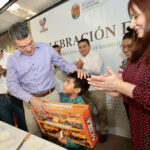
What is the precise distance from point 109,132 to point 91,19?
2.08m

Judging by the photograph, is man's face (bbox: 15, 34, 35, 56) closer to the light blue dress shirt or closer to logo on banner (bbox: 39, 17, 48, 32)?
the light blue dress shirt

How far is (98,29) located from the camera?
2178mm

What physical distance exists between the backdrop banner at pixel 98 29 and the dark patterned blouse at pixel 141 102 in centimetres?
133

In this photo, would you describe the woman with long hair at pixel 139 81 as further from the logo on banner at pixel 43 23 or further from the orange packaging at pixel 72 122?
the logo on banner at pixel 43 23

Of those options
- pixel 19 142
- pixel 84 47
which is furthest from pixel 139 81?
pixel 84 47

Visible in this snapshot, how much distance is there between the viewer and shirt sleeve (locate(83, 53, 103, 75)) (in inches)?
83.0

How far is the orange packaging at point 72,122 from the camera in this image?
2.54 feet

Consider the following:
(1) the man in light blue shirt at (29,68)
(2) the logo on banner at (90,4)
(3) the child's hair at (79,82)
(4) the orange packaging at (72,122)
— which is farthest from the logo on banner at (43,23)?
(4) the orange packaging at (72,122)

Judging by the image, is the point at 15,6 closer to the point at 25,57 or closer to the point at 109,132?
the point at 25,57

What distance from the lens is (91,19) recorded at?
223 centimetres

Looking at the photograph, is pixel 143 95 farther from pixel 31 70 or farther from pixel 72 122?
pixel 31 70

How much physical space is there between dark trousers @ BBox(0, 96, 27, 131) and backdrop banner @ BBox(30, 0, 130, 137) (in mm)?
1359

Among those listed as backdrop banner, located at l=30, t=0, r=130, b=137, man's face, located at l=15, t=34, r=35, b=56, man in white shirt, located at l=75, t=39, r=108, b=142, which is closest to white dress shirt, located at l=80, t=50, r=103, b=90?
man in white shirt, located at l=75, t=39, r=108, b=142

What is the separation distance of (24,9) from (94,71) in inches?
92.3
